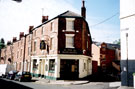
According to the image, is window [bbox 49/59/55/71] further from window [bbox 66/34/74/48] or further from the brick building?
the brick building

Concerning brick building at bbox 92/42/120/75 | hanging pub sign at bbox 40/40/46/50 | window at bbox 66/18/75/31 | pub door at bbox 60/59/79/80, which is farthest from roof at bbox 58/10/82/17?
brick building at bbox 92/42/120/75

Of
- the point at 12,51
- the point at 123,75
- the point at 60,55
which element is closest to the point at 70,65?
the point at 60,55

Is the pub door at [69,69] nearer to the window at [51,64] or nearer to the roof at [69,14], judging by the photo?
the window at [51,64]

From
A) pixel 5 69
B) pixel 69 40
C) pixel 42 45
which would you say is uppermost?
pixel 69 40

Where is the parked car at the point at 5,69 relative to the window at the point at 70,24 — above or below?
below

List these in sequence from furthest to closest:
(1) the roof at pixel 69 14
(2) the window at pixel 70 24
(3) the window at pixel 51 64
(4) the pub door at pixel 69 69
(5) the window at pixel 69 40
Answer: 1. (1) the roof at pixel 69 14
2. (3) the window at pixel 51 64
3. (2) the window at pixel 70 24
4. (5) the window at pixel 69 40
5. (4) the pub door at pixel 69 69

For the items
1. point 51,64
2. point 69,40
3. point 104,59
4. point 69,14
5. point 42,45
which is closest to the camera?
point 69,40

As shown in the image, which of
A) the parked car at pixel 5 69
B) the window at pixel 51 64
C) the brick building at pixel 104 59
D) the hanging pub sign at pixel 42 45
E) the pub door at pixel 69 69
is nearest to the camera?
the pub door at pixel 69 69

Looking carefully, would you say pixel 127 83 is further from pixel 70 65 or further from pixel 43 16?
pixel 43 16

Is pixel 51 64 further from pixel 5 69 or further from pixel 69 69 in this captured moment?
pixel 5 69

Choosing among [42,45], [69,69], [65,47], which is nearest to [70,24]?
[65,47]

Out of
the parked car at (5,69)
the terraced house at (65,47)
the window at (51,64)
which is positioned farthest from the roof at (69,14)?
the parked car at (5,69)

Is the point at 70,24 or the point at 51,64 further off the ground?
the point at 70,24

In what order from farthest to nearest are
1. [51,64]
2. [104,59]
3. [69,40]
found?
[104,59] < [51,64] < [69,40]
